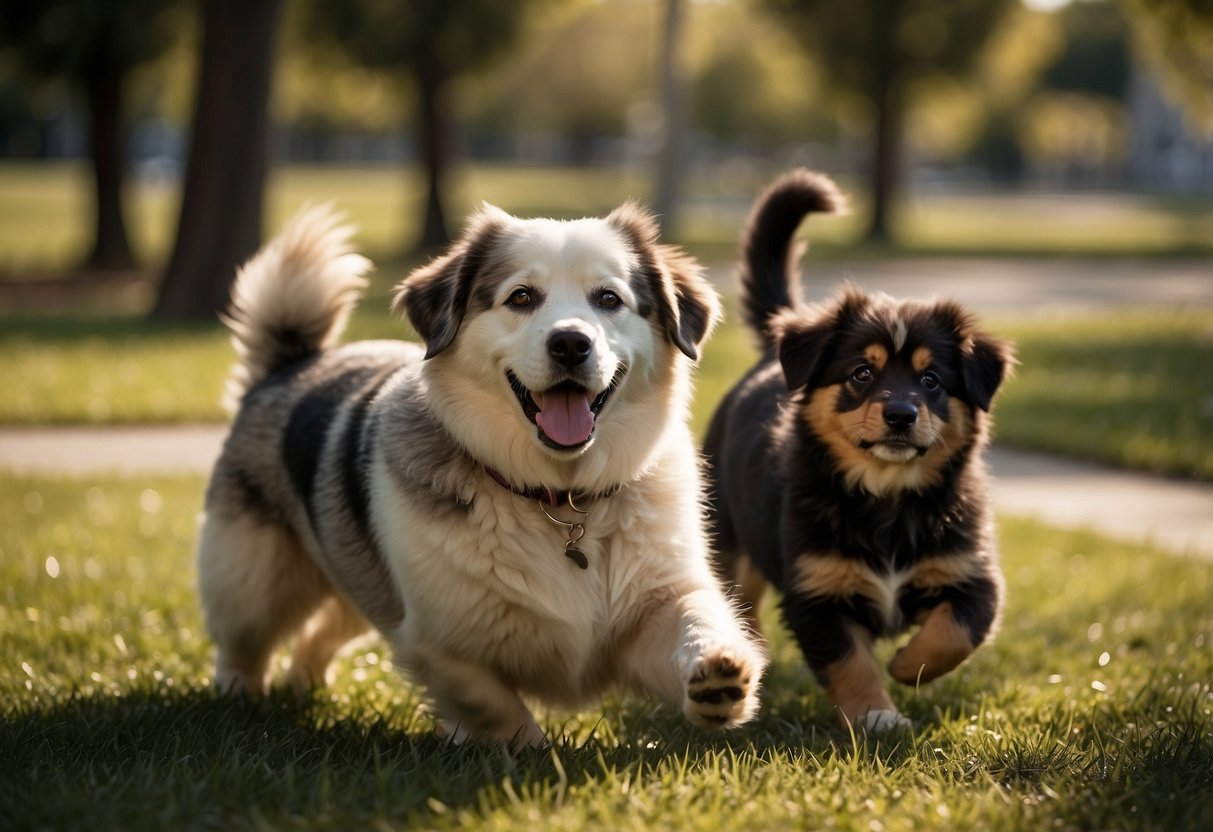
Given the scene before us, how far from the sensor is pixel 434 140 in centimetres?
2902

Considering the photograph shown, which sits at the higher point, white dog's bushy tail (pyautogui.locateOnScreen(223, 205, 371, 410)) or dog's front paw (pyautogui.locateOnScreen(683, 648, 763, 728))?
white dog's bushy tail (pyautogui.locateOnScreen(223, 205, 371, 410))

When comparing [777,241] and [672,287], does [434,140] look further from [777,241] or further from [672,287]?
[672,287]

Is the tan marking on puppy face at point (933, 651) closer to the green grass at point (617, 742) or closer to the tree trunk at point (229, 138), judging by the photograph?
the green grass at point (617, 742)

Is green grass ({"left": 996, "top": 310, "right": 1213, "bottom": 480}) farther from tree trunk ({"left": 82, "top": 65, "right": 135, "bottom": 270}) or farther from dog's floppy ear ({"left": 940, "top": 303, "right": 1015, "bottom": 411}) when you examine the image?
tree trunk ({"left": 82, "top": 65, "right": 135, "bottom": 270})

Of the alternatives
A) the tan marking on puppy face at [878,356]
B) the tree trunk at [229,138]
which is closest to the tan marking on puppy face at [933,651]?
the tan marking on puppy face at [878,356]

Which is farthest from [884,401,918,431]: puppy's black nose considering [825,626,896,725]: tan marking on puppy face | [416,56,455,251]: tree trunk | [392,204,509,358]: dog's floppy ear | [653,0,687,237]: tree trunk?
[416,56,455,251]: tree trunk

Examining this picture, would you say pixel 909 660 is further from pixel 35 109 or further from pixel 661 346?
pixel 35 109

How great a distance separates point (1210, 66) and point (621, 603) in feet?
60.5

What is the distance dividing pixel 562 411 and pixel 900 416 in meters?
1.34

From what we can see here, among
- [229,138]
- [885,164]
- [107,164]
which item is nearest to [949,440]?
[229,138]

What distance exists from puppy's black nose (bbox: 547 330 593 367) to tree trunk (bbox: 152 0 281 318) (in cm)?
1349

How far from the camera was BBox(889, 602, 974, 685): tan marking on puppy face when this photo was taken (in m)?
4.96

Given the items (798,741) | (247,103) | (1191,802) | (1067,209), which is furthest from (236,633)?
(1067,209)

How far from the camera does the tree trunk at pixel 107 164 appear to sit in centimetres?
2500
